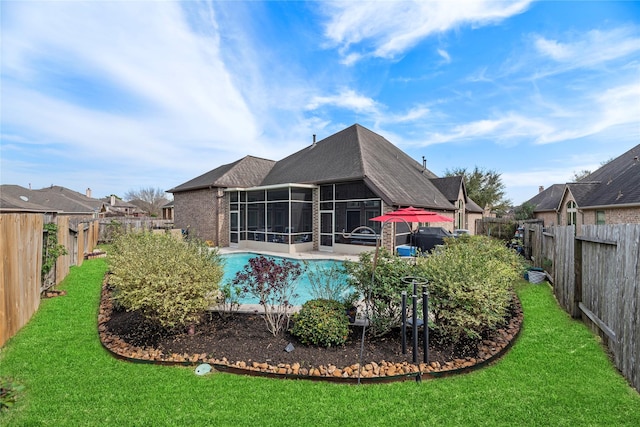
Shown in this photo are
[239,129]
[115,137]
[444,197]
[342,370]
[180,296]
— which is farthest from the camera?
[444,197]

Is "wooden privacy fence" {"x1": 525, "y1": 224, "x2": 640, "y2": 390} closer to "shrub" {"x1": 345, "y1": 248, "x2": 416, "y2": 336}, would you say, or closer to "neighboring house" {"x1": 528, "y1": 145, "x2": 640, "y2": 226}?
"shrub" {"x1": 345, "y1": 248, "x2": 416, "y2": 336}

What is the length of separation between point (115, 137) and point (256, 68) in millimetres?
8296

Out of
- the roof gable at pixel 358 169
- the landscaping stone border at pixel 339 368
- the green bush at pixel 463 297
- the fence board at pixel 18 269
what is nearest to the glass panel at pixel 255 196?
the roof gable at pixel 358 169

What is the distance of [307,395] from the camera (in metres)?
3.46

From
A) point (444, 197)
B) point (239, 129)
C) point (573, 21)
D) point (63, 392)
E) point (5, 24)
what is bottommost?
point (63, 392)

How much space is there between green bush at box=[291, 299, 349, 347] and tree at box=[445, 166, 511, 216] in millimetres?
34627

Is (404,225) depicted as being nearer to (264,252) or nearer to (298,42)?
(264,252)

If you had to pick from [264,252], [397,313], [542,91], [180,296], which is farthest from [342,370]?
[542,91]

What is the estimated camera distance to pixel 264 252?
1716 cm

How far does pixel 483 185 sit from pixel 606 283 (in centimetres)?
3494

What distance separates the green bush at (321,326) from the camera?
14.9 ft

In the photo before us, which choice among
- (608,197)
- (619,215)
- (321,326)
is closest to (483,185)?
(608,197)

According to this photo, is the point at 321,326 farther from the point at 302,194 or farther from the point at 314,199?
the point at 314,199

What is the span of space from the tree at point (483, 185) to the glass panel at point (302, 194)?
24.5 meters
